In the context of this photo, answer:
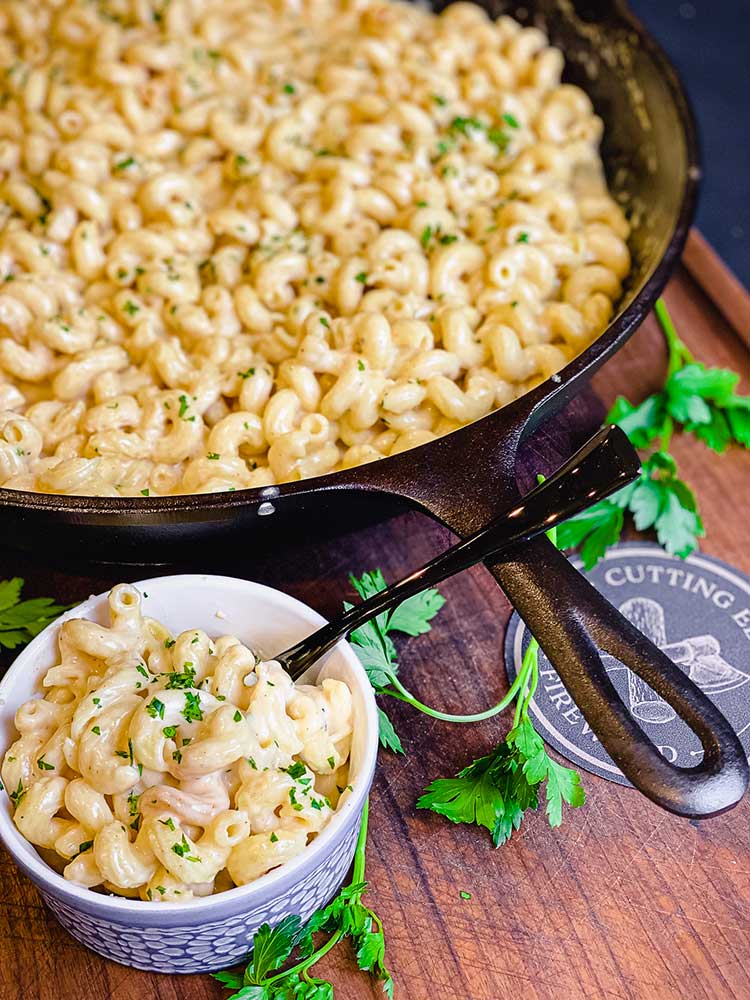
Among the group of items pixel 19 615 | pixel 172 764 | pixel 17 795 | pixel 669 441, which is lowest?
pixel 19 615

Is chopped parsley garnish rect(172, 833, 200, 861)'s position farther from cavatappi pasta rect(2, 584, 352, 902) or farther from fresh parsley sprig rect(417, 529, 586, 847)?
fresh parsley sprig rect(417, 529, 586, 847)

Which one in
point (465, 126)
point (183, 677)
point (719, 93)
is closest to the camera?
point (183, 677)

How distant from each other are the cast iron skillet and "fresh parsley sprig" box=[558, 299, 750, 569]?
7.4 inches

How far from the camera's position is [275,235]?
153cm

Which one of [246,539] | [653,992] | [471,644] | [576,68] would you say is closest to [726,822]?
[653,992]

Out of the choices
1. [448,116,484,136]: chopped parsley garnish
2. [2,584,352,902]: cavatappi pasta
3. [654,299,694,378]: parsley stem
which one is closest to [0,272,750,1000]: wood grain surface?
[2,584,352,902]: cavatappi pasta

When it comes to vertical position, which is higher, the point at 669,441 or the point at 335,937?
the point at 669,441

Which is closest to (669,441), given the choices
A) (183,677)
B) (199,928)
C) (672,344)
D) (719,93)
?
(672,344)

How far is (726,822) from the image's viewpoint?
1.14 m

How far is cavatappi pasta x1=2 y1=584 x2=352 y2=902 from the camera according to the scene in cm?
92

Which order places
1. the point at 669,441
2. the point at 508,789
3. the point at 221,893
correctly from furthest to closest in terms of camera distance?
the point at 669,441
the point at 508,789
the point at 221,893

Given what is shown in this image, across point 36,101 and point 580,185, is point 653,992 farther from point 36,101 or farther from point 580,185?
point 36,101

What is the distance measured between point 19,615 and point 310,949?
→ 51cm

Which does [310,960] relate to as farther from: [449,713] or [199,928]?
[449,713]
